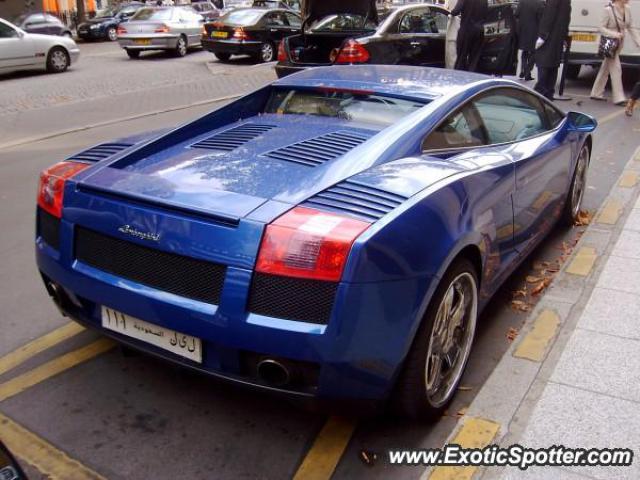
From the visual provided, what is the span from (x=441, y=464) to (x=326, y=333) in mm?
828

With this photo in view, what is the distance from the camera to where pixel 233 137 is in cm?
351

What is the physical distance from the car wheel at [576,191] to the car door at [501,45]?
713 centimetres

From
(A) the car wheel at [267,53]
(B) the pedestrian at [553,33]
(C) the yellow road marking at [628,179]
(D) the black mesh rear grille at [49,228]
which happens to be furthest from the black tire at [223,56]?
(D) the black mesh rear grille at [49,228]

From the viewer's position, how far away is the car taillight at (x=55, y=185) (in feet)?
9.72

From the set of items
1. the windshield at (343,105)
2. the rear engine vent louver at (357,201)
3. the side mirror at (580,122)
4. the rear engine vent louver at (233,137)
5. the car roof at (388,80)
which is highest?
the car roof at (388,80)

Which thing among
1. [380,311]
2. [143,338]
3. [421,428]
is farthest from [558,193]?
[143,338]

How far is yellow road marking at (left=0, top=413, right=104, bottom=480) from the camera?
8.41ft

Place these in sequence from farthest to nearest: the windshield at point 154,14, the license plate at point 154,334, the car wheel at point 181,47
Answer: the car wheel at point 181,47 → the windshield at point 154,14 → the license plate at point 154,334

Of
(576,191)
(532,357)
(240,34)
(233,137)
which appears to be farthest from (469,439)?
(240,34)

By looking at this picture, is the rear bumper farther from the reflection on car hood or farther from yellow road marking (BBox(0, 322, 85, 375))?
yellow road marking (BBox(0, 322, 85, 375))

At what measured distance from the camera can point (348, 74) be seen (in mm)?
4059

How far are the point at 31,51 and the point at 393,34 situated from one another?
8.66 m

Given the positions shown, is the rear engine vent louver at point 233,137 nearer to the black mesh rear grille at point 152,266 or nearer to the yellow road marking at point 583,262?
the black mesh rear grille at point 152,266

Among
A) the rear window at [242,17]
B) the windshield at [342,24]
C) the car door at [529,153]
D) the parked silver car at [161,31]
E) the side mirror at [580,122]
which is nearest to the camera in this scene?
the car door at [529,153]
